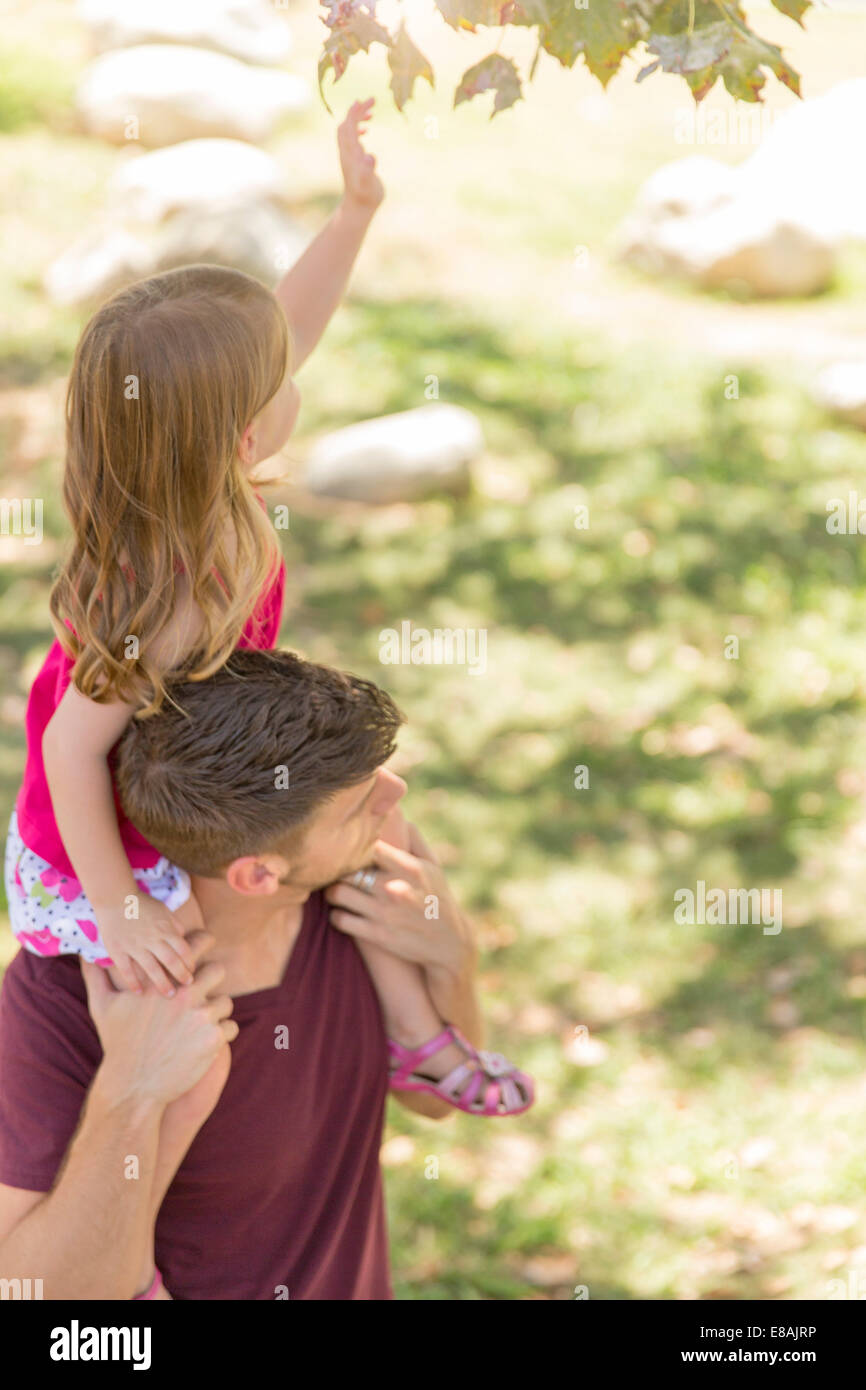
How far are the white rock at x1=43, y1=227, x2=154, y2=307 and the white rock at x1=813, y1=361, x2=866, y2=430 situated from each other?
4.11 metres

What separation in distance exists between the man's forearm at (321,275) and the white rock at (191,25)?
9177mm

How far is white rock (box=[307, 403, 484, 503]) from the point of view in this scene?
778 cm

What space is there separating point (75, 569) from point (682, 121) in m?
10.0

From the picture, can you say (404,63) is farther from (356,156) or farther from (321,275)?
(321,275)

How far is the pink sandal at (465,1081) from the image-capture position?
2.70 m

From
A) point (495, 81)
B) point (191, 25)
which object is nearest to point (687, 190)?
point (191, 25)

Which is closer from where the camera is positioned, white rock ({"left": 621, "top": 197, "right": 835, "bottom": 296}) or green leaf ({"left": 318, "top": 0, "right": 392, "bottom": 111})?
green leaf ({"left": 318, "top": 0, "right": 392, "bottom": 111})

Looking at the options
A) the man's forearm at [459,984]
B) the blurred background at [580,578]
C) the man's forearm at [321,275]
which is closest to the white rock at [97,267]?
the blurred background at [580,578]

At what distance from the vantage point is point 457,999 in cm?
271

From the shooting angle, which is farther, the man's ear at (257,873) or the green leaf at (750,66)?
the man's ear at (257,873)

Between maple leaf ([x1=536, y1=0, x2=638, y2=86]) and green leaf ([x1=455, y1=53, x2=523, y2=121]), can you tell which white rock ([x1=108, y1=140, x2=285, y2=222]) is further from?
maple leaf ([x1=536, y1=0, x2=638, y2=86])

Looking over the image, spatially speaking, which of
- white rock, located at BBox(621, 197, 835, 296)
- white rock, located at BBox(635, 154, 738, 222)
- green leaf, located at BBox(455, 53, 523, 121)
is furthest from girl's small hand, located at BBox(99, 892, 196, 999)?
white rock, located at BBox(635, 154, 738, 222)

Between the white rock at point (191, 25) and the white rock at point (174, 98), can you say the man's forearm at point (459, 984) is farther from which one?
the white rock at point (191, 25)

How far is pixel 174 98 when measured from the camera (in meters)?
10.3
